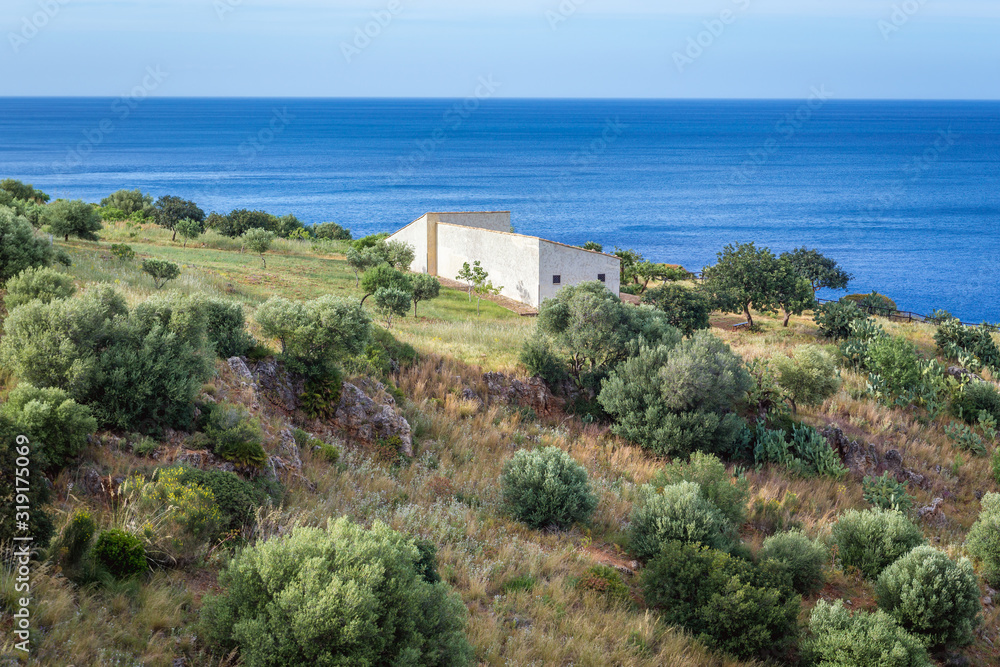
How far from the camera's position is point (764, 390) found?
20.9m

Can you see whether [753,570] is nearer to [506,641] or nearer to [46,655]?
[506,641]

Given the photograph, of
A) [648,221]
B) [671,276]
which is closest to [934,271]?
[648,221]

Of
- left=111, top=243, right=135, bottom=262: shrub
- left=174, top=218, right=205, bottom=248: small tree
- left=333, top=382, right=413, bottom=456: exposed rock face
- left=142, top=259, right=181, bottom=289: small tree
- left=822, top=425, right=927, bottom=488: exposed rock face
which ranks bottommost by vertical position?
left=822, top=425, right=927, bottom=488: exposed rock face

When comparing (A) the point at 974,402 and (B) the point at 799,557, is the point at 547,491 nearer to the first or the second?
(B) the point at 799,557

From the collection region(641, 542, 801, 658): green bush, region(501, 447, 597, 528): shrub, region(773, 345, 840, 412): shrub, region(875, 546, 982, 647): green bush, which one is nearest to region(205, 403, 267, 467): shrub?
region(501, 447, 597, 528): shrub

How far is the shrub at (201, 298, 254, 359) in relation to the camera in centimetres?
1389

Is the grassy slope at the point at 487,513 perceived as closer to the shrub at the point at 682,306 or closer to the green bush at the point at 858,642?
the green bush at the point at 858,642

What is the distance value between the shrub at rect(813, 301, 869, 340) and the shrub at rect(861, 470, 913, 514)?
748 inches

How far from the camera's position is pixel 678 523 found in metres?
11.6

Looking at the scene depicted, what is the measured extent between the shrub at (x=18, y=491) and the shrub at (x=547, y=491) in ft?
23.0

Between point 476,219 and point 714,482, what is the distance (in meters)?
34.5

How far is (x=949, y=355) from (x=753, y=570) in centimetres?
2711

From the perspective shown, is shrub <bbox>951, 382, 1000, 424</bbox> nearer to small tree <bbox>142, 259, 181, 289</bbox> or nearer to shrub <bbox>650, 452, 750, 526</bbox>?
shrub <bbox>650, 452, 750, 526</bbox>

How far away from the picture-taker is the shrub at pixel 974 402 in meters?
24.1
